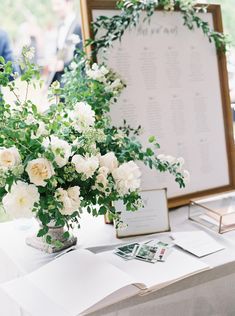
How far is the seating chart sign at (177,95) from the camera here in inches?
55.6

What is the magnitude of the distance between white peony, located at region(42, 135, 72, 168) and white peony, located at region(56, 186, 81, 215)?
6 centimetres

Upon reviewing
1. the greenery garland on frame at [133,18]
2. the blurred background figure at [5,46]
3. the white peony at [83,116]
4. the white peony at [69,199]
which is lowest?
the white peony at [69,199]

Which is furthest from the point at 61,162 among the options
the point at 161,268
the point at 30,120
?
the point at 161,268

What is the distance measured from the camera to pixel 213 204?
1455 mm

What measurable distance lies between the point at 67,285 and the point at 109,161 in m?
0.31

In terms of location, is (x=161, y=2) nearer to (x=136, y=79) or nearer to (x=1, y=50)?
(x=136, y=79)

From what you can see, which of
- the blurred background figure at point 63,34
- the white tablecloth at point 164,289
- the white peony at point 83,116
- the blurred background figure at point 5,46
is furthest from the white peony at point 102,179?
the blurred background figure at point 5,46

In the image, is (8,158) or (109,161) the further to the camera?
(109,161)

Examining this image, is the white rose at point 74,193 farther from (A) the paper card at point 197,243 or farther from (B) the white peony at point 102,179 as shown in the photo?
(A) the paper card at point 197,243

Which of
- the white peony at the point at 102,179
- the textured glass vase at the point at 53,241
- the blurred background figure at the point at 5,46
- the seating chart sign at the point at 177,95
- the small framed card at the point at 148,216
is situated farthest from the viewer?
the blurred background figure at the point at 5,46

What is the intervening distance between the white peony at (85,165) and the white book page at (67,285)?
0.76 ft

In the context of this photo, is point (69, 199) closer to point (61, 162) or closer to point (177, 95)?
point (61, 162)

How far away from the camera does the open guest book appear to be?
3.05ft

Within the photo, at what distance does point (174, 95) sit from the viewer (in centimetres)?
150
